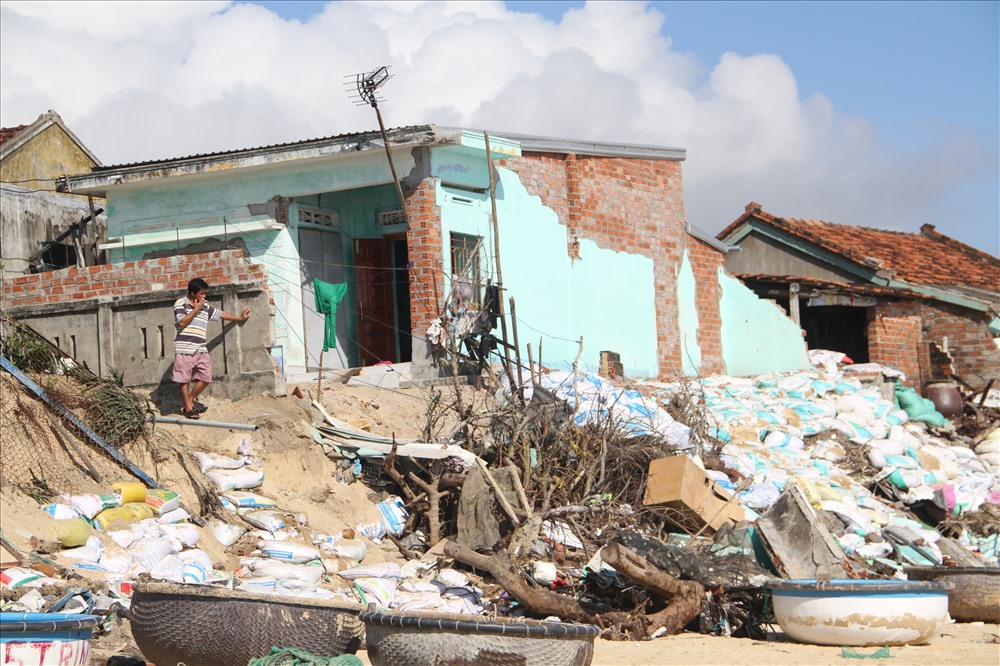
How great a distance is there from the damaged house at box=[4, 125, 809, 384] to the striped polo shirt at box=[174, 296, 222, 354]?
0.91 m

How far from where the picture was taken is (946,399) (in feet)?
61.8

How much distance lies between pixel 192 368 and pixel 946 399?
11.3m

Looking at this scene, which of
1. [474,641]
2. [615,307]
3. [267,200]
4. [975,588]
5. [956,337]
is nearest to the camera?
[474,641]

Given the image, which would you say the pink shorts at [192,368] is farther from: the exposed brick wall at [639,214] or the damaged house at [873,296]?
the damaged house at [873,296]

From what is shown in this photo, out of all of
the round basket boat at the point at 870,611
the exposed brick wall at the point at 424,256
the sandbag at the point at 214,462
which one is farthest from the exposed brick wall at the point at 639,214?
the round basket boat at the point at 870,611

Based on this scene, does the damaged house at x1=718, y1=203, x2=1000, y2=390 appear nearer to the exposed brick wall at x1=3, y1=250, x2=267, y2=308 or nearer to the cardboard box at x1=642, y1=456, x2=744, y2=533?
the cardboard box at x1=642, y1=456, x2=744, y2=533

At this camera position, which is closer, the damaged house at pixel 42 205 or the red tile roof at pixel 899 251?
the damaged house at pixel 42 205

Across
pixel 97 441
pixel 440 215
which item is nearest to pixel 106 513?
pixel 97 441

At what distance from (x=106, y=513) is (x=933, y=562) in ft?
26.1

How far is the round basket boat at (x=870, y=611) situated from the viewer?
9.22m

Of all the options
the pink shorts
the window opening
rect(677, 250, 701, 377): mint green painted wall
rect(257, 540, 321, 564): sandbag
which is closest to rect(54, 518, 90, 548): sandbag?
rect(257, 540, 321, 564): sandbag

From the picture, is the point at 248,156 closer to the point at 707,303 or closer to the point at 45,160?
the point at 707,303

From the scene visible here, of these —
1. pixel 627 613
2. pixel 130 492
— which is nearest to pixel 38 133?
pixel 130 492

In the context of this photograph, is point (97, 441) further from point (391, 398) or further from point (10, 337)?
point (391, 398)
